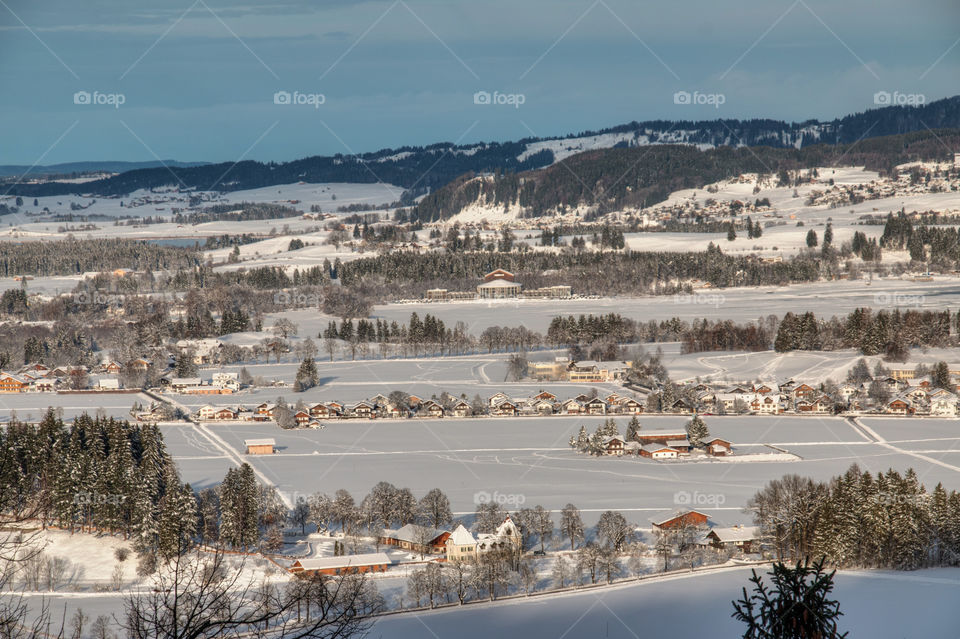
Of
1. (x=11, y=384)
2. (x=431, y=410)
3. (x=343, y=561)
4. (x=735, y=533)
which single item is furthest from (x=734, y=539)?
(x=11, y=384)

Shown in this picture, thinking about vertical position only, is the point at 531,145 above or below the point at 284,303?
above

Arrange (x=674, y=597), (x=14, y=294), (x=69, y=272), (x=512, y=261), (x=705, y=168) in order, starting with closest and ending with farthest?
(x=674, y=597), (x=14, y=294), (x=512, y=261), (x=69, y=272), (x=705, y=168)

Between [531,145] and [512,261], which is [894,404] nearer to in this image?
[512,261]

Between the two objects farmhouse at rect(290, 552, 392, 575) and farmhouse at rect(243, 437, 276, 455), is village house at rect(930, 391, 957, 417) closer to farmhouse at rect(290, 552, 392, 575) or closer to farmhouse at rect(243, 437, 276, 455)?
farmhouse at rect(243, 437, 276, 455)

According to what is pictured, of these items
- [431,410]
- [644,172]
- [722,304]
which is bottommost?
[431,410]

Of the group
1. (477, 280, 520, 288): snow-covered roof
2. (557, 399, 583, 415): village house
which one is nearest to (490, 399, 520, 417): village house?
(557, 399, 583, 415): village house

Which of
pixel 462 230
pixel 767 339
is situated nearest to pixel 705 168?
pixel 462 230

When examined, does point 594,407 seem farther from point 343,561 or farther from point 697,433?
point 343,561
